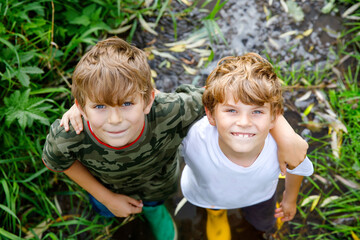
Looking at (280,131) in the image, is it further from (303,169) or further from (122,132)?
(122,132)

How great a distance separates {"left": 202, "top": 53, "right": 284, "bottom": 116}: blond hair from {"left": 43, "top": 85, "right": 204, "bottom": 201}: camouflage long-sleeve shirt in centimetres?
14

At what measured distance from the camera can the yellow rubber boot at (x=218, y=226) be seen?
225cm

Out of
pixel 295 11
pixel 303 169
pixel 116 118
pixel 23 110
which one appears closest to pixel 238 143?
pixel 303 169

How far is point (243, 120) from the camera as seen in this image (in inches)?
57.2

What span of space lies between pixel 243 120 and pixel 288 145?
0.87 feet

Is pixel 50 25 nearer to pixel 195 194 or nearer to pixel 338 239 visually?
pixel 195 194

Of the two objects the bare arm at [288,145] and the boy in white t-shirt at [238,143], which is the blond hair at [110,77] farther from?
the bare arm at [288,145]

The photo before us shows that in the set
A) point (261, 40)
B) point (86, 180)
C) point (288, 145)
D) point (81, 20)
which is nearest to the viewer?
point (288, 145)

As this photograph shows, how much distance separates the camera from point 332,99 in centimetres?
265

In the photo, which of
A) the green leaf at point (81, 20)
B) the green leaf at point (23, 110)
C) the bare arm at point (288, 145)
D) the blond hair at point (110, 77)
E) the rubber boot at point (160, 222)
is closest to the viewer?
the blond hair at point (110, 77)

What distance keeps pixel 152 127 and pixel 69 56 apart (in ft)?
4.54

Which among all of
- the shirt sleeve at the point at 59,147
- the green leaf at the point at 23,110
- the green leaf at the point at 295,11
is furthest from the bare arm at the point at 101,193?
the green leaf at the point at 295,11

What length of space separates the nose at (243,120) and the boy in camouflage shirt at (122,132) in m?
0.22

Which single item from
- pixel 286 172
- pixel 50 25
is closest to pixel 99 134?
pixel 286 172
